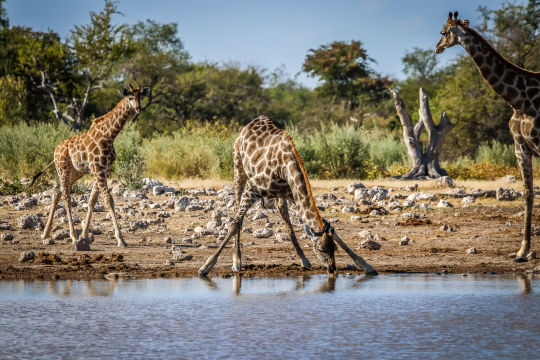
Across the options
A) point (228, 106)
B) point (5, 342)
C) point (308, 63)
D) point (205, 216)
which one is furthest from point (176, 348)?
point (308, 63)

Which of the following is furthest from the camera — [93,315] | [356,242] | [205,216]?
[205,216]

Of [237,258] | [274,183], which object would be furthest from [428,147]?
[274,183]

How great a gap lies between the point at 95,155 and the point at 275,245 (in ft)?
10.5

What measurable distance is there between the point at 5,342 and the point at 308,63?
153ft

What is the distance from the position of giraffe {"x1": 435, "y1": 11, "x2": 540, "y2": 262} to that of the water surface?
6.81 feet

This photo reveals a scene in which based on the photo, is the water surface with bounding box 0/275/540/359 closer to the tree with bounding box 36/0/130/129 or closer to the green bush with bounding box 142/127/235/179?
the green bush with bounding box 142/127/235/179

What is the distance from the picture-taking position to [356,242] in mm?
11977

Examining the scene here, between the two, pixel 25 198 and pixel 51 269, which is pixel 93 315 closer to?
pixel 51 269

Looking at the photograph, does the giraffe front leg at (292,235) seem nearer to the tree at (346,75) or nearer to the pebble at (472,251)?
the pebble at (472,251)

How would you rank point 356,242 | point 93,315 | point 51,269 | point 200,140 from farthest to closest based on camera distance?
point 200,140 → point 356,242 → point 51,269 → point 93,315

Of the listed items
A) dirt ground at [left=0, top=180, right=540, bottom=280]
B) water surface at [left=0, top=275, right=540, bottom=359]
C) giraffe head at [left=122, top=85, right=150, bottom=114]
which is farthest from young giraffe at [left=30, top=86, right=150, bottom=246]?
water surface at [left=0, top=275, right=540, bottom=359]

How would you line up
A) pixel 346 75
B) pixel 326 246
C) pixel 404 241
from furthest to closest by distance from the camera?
pixel 346 75
pixel 404 241
pixel 326 246

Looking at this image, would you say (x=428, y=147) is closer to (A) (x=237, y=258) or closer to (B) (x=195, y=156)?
(B) (x=195, y=156)

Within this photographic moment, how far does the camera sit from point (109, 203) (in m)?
11.8
